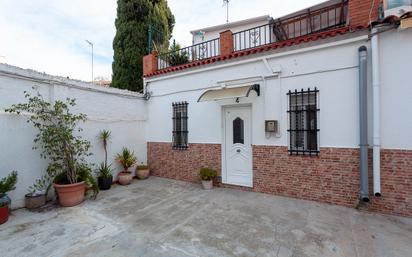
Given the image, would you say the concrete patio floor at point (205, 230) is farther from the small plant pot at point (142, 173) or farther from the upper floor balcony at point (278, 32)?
the upper floor balcony at point (278, 32)

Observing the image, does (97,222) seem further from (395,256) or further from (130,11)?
(130,11)

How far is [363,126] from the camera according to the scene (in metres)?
4.99

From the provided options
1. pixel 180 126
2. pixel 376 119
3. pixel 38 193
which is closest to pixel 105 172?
pixel 38 193

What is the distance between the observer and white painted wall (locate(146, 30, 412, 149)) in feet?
15.6

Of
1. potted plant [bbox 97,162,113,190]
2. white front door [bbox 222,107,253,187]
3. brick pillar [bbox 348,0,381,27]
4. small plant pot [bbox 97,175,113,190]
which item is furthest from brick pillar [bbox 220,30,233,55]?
small plant pot [bbox 97,175,113,190]

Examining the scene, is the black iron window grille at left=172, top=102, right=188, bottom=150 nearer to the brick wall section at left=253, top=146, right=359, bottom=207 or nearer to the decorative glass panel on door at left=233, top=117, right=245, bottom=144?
the decorative glass panel on door at left=233, top=117, right=245, bottom=144

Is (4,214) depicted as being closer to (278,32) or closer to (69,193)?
(69,193)

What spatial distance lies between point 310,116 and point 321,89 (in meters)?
0.78

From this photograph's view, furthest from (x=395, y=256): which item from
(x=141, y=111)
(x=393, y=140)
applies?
(x=141, y=111)

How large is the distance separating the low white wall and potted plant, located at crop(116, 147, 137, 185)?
23cm

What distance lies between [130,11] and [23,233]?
40.4ft

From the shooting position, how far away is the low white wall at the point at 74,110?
5352mm

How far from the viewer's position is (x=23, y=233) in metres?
4.20

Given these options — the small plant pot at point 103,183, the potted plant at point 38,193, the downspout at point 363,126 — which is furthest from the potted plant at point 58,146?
the downspout at point 363,126
